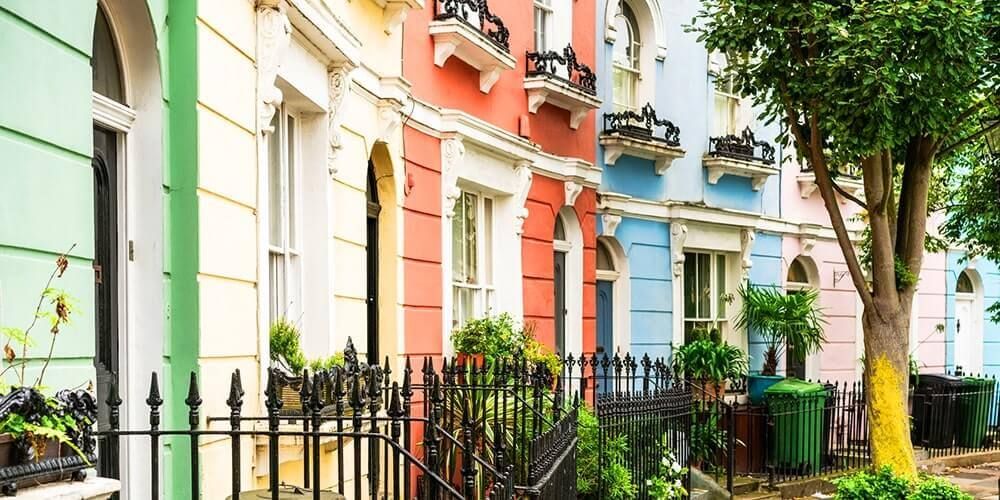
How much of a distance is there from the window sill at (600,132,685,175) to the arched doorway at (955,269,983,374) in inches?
371

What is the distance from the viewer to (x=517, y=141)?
11.9m

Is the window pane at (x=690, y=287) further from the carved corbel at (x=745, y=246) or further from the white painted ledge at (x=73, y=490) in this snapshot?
the white painted ledge at (x=73, y=490)

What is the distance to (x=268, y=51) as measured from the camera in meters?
6.52

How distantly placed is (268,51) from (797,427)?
9797 mm

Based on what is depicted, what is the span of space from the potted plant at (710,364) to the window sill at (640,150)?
7.70 feet

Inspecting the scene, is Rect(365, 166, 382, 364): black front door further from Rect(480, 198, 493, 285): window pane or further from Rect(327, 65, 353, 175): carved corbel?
Rect(480, 198, 493, 285): window pane

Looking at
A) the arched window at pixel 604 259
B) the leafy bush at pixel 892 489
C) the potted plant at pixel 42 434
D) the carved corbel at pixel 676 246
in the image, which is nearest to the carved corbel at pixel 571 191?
the arched window at pixel 604 259

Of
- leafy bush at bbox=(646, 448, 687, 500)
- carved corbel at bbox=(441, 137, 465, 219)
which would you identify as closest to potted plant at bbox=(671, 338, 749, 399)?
leafy bush at bbox=(646, 448, 687, 500)

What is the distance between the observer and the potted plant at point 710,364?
15.1 meters

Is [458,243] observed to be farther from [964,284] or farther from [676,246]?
[964,284]

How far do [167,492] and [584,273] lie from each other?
9.15 m

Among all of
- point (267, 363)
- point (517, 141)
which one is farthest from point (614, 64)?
point (267, 363)

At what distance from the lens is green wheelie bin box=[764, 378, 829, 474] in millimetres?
14453

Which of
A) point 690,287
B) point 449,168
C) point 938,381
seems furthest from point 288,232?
point 938,381
